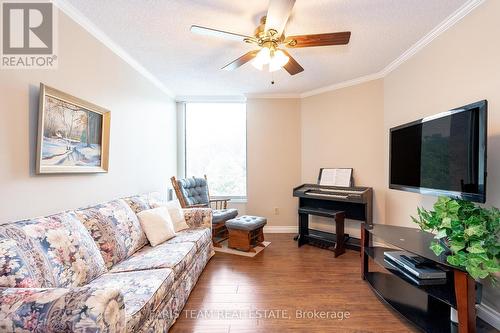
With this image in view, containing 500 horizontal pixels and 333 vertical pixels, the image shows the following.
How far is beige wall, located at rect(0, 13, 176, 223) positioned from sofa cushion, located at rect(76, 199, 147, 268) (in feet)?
0.69

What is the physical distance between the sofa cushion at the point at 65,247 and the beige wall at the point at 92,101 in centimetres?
21

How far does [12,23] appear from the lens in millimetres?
1559

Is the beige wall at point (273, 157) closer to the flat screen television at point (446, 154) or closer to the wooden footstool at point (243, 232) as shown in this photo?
the wooden footstool at point (243, 232)

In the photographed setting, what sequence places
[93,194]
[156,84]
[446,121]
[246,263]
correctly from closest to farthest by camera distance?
[446,121] < [93,194] < [246,263] < [156,84]

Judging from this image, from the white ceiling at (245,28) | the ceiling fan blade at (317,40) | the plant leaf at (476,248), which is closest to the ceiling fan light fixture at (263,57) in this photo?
the ceiling fan blade at (317,40)

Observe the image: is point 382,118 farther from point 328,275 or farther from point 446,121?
point 328,275

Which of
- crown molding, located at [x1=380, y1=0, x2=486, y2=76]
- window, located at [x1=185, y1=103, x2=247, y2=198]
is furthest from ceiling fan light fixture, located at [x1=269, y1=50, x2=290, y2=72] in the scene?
window, located at [x1=185, y1=103, x2=247, y2=198]

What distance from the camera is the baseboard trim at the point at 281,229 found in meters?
4.22

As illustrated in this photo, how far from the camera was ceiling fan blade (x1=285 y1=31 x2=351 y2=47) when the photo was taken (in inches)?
71.6

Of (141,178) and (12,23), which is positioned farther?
(141,178)

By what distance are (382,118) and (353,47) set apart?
1.28 metres

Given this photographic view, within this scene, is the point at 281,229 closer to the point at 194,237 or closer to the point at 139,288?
the point at 194,237

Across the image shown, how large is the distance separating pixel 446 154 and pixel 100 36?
323 centimetres

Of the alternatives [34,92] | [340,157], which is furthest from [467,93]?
[34,92]
